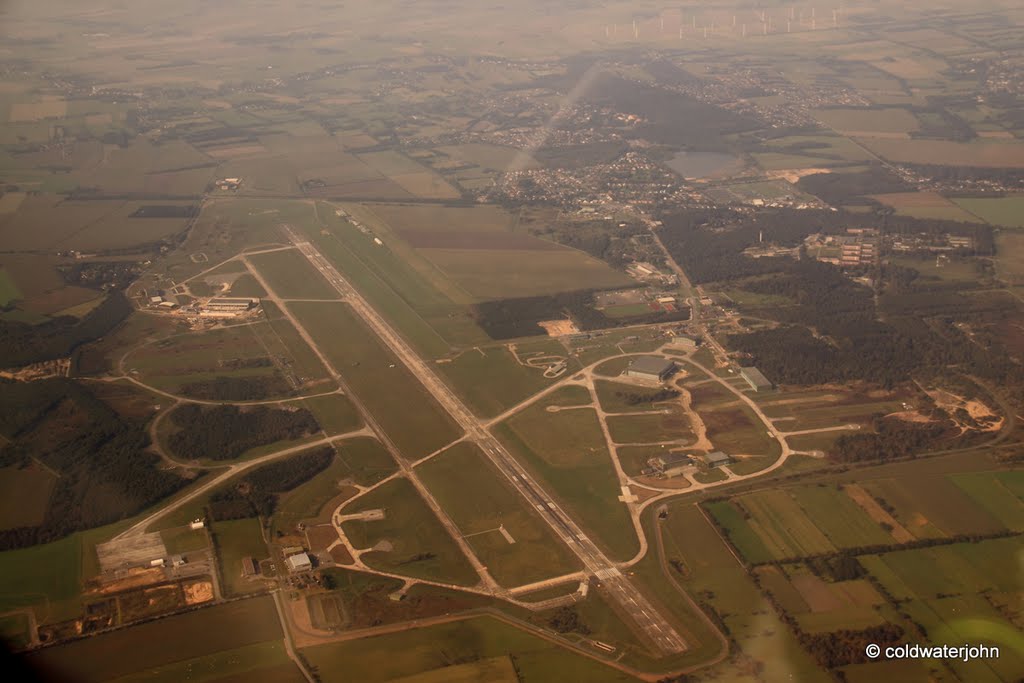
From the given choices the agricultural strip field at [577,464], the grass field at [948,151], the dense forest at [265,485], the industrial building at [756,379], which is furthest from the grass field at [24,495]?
the grass field at [948,151]

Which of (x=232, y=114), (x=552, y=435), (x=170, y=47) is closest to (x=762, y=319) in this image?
(x=552, y=435)

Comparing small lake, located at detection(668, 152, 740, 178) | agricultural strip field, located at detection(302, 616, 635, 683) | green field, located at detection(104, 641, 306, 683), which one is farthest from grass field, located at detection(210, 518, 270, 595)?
small lake, located at detection(668, 152, 740, 178)

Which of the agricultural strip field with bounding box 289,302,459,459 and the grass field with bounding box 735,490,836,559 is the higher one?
the agricultural strip field with bounding box 289,302,459,459

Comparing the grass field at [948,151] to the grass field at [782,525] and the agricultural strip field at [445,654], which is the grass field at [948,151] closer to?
the grass field at [782,525]

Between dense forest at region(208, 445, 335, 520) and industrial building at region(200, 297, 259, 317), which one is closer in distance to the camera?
dense forest at region(208, 445, 335, 520)

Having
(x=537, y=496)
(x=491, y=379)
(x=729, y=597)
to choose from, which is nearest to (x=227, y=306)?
(x=491, y=379)

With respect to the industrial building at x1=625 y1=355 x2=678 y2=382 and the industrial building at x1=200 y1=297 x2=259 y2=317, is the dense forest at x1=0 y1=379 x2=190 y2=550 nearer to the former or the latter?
the industrial building at x1=200 y1=297 x2=259 y2=317
